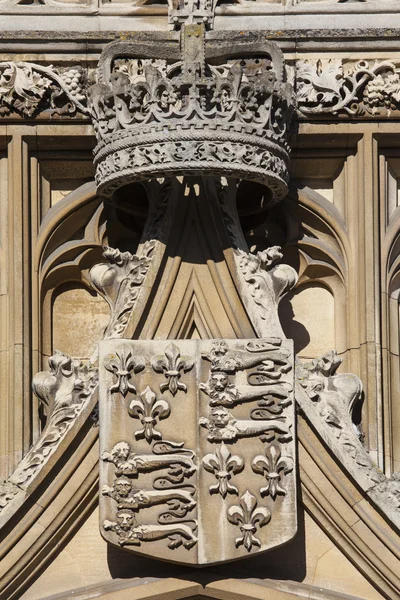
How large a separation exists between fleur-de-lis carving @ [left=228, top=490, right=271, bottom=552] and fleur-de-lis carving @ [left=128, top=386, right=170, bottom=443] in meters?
0.57

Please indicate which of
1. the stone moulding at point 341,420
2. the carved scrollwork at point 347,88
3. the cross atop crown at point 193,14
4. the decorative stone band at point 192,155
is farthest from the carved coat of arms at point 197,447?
the cross atop crown at point 193,14

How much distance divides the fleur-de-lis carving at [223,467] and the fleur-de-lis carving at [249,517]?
9 centimetres

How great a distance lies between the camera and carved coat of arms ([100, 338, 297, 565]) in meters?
13.8

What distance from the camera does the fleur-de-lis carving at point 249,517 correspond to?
13.8 metres

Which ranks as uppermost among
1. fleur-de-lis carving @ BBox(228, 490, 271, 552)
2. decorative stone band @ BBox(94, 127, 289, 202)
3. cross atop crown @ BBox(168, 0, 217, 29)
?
cross atop crown @ BBox(168, 0, 217, 29)

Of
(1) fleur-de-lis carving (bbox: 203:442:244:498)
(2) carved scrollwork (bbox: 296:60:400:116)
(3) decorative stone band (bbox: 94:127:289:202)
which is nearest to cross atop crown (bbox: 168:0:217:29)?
(2) carved scrollwork (bbox: 296:60:400:116)

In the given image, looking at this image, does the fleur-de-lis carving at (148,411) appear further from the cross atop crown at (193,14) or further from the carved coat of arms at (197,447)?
the cross atop crown at (193,14)

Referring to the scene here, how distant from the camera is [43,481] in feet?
45.9

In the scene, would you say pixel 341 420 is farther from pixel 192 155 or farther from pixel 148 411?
pixel 192 155

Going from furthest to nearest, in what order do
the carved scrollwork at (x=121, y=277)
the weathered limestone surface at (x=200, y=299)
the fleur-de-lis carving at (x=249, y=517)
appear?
the carved scrollwork at (x=121, y=277), the weathered limestone surface at (x=200, y=299), the fleur-de-lis carving at (x=249, y=517)

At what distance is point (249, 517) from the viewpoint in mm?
13836

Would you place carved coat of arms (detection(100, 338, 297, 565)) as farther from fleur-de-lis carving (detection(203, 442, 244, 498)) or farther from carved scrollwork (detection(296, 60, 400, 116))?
carved scrollwork (detection(296, 60, 400, 116))

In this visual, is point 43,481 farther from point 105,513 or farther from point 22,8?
point 22,8

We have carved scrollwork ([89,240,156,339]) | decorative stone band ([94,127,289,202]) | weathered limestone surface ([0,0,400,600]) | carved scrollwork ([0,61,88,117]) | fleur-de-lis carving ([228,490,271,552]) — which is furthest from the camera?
carved scrollwork ([0,61,88,117])
